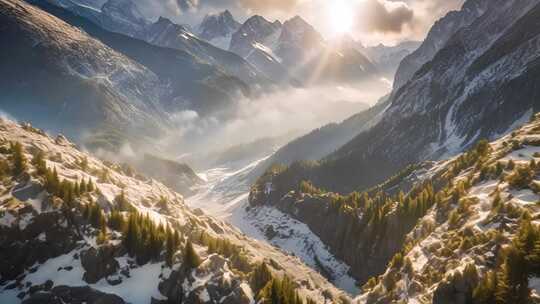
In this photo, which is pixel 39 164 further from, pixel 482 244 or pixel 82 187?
pixel 482 244

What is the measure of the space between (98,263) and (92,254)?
2.72m

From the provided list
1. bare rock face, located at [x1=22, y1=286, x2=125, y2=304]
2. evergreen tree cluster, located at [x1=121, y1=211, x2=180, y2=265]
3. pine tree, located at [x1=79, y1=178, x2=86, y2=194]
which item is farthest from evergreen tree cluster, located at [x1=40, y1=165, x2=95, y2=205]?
bare rock face, located at [x1=22, y1=286, x2=125, y2=304]

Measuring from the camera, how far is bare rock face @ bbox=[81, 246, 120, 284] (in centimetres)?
10119

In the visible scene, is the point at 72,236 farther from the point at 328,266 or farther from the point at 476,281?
the point at 328,266

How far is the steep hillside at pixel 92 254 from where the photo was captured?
9900 centimetres

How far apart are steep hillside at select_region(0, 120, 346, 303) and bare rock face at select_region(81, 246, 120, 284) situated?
0.75ft

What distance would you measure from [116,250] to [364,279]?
355 ft

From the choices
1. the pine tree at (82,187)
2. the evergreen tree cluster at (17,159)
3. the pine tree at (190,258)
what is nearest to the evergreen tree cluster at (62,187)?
the pine tree at (82,187)

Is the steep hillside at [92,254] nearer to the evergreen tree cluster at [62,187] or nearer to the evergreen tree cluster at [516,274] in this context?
the evergreen tree cluster at [62,187]

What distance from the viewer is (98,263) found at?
102938 mm

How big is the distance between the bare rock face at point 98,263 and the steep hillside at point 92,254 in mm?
230

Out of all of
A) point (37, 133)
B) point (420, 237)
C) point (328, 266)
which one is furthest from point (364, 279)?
point (37, 133)

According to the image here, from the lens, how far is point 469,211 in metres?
106

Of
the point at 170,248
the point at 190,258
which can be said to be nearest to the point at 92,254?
the point at 170,248
